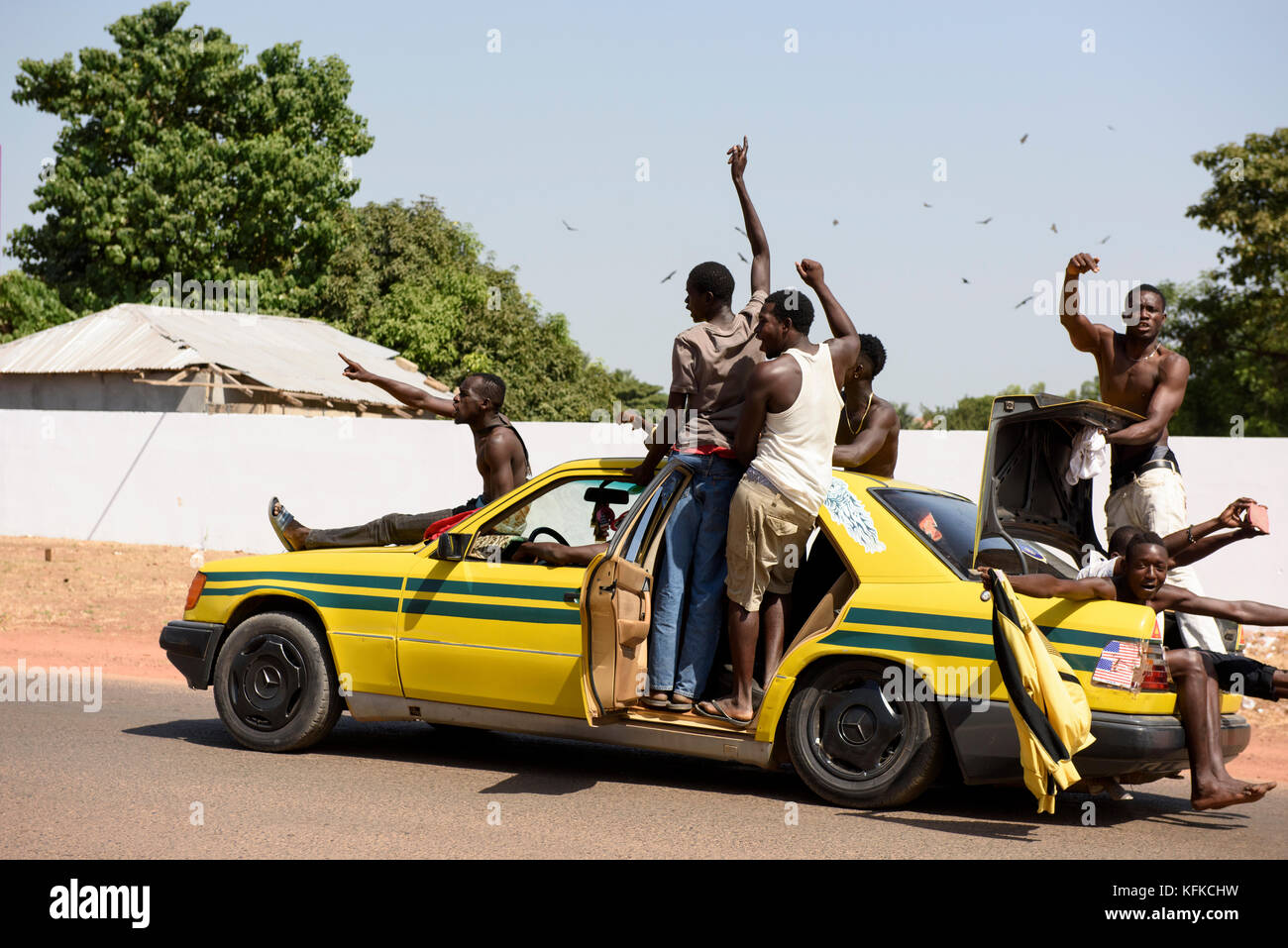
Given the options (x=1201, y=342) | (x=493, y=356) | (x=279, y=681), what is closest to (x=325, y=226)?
(x=493, y=356)

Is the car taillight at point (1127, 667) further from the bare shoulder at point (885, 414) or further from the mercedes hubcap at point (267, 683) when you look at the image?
the mercedes hubcap at point (267, 683)

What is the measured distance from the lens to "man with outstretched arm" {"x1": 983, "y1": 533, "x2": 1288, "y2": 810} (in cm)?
577

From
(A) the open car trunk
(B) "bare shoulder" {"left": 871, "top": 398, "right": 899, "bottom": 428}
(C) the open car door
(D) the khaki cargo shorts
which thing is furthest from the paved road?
(B) "bare shoulder" {"left": 871, "top": 398, "right": 899, "bottom": 428}

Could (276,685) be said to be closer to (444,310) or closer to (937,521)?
(937,521)

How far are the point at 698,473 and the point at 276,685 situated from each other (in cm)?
262

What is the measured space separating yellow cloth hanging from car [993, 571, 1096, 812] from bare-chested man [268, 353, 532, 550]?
10.9 feet

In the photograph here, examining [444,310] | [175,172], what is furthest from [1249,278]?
[175,172]

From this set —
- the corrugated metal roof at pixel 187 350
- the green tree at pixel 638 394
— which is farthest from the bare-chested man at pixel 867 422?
the green tree at pixel 638 394

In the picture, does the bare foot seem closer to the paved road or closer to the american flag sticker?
the paved road

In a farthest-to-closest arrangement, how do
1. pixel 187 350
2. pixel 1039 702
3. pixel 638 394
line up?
pixel 638 394
pixel 187 350
pixel 1039 702

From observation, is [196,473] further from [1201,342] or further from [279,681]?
[1201,342]

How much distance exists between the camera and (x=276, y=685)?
288 inches

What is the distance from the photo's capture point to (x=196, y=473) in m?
21.7

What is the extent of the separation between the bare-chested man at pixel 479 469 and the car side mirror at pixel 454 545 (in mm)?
1005
